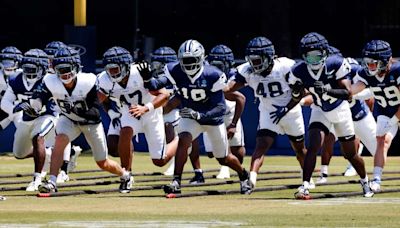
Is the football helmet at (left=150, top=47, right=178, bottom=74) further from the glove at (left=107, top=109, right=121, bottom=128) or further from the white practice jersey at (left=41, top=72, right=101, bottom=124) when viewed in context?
the white practice jersey at (left=41, top=72, right=101, bottom=124)

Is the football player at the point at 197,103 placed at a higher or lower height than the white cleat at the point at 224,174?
higher

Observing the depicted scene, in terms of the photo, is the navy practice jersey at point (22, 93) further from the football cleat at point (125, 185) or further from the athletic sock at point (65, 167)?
the football cleat at point (125, 185)

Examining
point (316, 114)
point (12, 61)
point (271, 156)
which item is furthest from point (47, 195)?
point (271, 156)

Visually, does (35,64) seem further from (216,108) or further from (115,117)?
(216,108)

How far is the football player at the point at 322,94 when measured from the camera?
57.5 ft

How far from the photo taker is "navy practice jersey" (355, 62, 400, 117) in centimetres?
1888

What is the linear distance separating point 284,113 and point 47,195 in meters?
2.95

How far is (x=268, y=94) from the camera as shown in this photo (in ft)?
62.1

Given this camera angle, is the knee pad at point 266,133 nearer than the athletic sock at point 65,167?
Yes

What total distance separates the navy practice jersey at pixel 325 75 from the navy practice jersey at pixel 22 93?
3.58 metres

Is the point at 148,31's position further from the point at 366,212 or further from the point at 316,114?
the point at 366,212

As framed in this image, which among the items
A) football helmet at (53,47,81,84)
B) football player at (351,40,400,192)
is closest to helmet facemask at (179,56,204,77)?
football helmet at (53,47,81,84)

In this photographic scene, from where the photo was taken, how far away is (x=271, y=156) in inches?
1106

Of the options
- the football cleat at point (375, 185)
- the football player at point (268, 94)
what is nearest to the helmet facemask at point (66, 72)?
the football player at point (268, 94)
